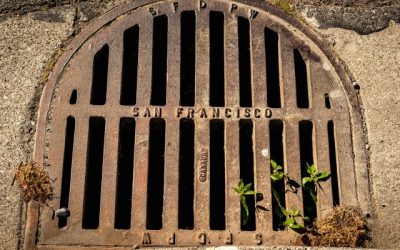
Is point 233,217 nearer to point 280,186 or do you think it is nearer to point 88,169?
point 280,186

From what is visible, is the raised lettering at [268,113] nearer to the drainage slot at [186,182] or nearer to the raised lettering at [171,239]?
the drainage slot at [186,182]

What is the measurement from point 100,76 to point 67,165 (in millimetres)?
481

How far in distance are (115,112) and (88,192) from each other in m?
0.37

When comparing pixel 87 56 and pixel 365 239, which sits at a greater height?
pixel 87 56

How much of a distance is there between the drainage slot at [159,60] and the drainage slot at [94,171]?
33 cm

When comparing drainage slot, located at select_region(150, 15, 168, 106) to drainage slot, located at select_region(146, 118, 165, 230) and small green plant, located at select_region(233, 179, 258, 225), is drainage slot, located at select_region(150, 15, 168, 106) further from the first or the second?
small green plant, located at select_region(233, 179, 258, 225)

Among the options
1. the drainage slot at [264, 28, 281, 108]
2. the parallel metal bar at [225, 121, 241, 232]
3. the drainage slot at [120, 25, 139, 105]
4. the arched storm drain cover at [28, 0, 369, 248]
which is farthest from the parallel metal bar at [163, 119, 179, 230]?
the drainage slot at [264, 28, 281, 108]

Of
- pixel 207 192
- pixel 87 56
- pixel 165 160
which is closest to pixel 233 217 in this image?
pixel 207 192

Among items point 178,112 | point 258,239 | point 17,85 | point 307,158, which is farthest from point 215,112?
point 17,85

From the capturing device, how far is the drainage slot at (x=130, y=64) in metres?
2.65

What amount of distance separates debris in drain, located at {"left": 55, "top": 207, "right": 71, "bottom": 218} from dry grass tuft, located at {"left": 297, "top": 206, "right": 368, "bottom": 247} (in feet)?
3.06

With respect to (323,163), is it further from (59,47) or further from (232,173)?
(59,47)

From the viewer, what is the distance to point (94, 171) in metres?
2.52

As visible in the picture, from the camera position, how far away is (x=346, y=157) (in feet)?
7.86
